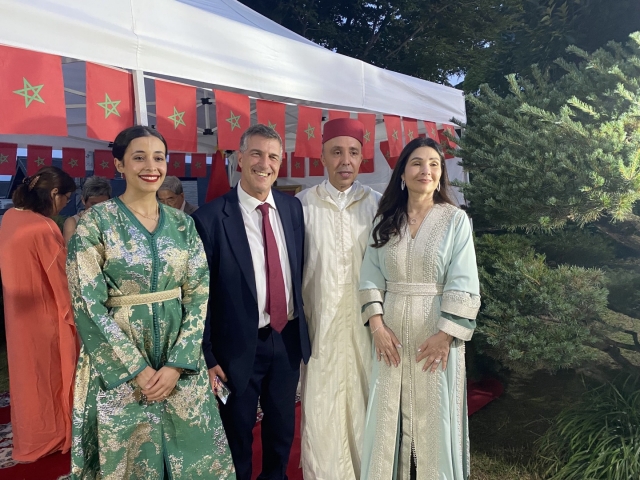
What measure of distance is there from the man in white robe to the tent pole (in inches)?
37.1

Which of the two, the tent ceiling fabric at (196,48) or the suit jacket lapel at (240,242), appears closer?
the tent ceiling fabric at (196,48)

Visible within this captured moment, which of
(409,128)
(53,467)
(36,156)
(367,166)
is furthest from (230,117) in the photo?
(36,156)

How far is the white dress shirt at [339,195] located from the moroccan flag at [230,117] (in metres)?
0.84

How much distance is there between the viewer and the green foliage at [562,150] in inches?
73.7

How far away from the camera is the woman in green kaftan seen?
164cm

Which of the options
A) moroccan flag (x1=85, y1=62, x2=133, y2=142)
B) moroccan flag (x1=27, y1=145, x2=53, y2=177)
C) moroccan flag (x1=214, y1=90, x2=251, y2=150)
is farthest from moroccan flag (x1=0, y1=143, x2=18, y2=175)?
moroccan flag (x1=85, y1=62, x2=133, y2=142)

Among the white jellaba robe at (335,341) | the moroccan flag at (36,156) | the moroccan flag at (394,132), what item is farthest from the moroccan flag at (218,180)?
the moroccan flag at (36,156)

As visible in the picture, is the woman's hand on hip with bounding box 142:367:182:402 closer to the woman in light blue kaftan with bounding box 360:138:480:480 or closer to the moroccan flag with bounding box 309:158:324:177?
the woman in light blue kaftan with bounding box 360:138:480:480

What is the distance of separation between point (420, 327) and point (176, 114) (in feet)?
5.88

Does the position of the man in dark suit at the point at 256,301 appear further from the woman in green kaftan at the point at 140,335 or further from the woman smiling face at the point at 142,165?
the woman smiling face at the point at 142,165

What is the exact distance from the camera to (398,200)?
2230 mm

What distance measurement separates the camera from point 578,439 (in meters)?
2.60

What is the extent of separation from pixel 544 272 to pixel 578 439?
1044 mm

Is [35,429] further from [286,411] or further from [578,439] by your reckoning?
[578,439]
